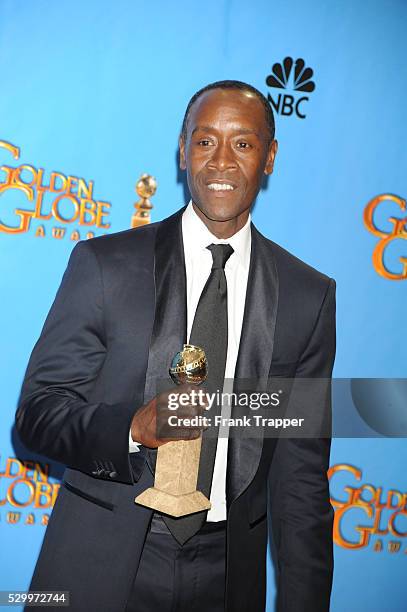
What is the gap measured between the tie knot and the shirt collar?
6cm

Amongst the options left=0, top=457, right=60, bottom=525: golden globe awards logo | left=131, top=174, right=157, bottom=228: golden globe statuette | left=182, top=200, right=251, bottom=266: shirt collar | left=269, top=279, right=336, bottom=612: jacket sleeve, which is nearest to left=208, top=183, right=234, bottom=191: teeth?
left=182, top=200, right=251, bottom=266: shirt collar

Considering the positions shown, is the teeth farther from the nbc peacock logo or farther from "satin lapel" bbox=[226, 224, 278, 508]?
the nbc peacock logo

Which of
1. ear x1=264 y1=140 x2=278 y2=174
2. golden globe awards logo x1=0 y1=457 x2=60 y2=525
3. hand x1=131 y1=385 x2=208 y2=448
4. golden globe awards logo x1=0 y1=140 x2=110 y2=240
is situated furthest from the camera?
golden globe awards logo x1=0 y1=457 x2=60 y2=525

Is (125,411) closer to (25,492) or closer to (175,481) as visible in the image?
(175,481)

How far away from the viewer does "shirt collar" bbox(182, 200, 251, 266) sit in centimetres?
193

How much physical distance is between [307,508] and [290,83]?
6.18ft

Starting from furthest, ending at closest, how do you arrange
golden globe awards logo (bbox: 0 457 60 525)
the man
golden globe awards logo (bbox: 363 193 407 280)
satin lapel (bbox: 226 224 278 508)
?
golden globe awards logo (bbox: 363 193 407 280)
golden globe awards logo (bbox: 0 457 60 525)
satin lapel (bbox: 226 224 278 508)
the man

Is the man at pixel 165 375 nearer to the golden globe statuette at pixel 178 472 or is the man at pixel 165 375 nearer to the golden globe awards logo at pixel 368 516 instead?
the golden globe statuette at pixel 178 472

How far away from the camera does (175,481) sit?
1487mm

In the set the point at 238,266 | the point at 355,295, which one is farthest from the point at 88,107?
the point at 355,295

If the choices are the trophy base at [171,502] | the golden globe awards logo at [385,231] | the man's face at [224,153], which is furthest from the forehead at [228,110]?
the golden globe awards logo at [385,231]

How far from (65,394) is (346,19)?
2.29 meters

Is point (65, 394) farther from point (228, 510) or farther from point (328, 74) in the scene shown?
point (328, 74)

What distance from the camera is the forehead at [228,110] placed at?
189cm
